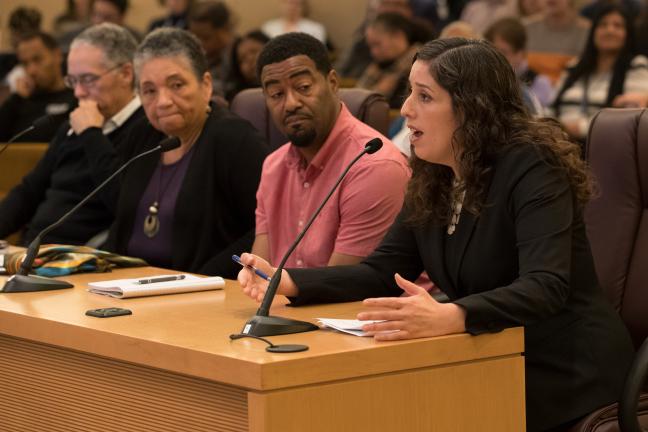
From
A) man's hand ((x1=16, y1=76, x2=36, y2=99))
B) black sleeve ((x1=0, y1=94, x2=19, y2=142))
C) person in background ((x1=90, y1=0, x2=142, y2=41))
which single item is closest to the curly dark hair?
black sleeve ((x1=0, y1=94, x2=19, y2=142))

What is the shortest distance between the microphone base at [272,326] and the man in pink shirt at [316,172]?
653 mm

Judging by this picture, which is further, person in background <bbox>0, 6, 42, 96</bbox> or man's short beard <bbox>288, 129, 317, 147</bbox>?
person in background <bbox>0, 6, 42, 96</bbox>

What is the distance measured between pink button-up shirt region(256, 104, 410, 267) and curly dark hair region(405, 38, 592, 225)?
497mm

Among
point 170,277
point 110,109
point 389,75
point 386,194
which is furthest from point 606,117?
point 389,75

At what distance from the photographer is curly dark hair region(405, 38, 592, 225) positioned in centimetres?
223

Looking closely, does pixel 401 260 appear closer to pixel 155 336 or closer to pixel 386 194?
pixel 386 194

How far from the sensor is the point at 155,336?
6.77 ft

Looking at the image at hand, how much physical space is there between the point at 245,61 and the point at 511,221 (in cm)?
411

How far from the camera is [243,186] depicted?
11.0ft

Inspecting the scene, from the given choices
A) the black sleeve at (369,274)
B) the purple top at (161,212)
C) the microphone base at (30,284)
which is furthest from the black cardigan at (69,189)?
the black sleeve at (369,274)

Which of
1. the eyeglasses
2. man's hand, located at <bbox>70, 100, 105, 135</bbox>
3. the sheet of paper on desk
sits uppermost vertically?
the eyeglasses

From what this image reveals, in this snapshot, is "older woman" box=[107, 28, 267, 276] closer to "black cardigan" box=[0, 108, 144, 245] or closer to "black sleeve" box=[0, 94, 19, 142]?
"black cardigan" box=[0, 108, 144, 245]

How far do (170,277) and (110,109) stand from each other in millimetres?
1544

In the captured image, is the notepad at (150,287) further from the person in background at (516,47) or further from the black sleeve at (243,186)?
the person in background at (516,47)
